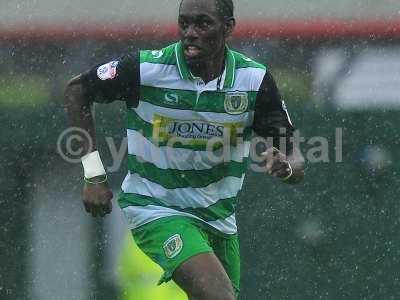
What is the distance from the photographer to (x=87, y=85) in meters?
5.54

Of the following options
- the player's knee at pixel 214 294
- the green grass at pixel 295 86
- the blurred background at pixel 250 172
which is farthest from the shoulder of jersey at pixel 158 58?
the green grass at pixel 295 86

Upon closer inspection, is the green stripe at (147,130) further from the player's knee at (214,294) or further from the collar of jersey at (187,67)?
the player's knee at (214,294)

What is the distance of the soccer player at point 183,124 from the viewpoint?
549 centimetres

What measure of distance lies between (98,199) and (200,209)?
554mm

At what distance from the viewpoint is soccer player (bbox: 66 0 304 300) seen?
5488 mm

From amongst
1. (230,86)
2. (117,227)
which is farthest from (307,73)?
(230,86)

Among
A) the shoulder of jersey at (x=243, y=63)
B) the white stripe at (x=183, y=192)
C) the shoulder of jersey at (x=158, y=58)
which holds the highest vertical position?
the shoulder of jersey at (x=158, y=58)

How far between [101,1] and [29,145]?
1.03 metres

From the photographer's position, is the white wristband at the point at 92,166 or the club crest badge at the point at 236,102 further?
the club crest badge at the point at 236,102

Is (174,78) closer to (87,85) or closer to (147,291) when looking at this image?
(87,85)

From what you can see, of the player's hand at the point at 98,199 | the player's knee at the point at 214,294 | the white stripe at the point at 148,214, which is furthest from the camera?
the white stripe at the point at 148,214

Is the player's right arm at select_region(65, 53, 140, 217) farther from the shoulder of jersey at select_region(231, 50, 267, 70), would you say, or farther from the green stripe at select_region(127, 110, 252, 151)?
the shoulder of jersey at select_region(231, 50, 267, 70)

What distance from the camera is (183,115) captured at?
5.56 m

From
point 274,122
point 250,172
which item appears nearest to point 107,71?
point 274,122
